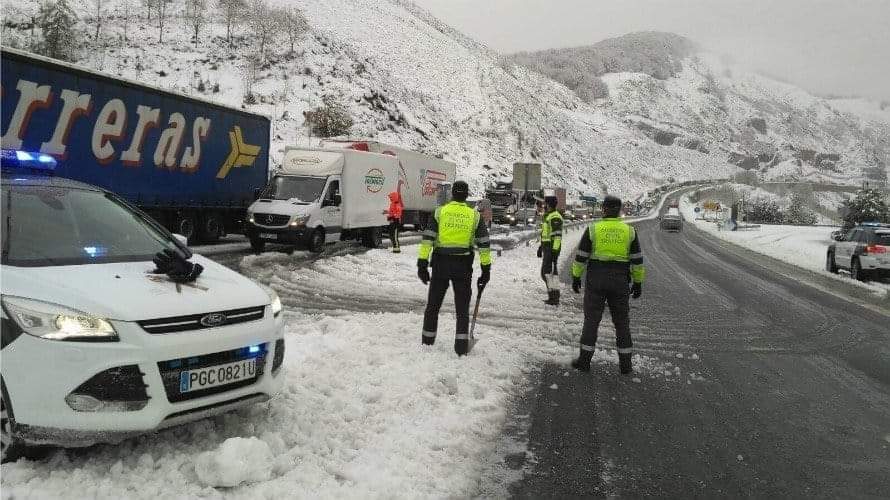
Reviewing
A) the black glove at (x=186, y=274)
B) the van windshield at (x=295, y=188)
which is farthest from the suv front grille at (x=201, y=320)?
the van windshield at (x=295, y=188)

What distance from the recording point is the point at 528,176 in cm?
3028

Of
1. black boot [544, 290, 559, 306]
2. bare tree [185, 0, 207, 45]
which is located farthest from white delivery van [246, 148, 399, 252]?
bare tree [185, 0, 207, 45]

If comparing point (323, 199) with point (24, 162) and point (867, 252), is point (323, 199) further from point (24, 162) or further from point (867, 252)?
point (867, 252)

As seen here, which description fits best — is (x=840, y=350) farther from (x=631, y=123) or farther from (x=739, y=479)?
(x=631, y=123)

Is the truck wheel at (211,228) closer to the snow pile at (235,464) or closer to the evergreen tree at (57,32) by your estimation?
the snow pile at (235,464)

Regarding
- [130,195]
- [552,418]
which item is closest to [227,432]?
[552,418]

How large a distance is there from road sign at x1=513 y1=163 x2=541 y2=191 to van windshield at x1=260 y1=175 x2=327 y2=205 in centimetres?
1475

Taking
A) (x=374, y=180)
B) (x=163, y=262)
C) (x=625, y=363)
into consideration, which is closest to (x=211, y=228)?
(x=374, y=180)

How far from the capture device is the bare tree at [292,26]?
2398 inches

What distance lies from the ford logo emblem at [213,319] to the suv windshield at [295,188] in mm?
12810

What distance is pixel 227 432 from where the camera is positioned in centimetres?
402

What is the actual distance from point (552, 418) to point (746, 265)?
20.0 meters

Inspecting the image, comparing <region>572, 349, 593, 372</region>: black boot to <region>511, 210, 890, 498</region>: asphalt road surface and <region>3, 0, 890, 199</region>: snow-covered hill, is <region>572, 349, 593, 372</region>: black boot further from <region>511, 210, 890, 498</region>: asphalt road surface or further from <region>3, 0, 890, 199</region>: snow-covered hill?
<region>3, 0, 890, 199</region>: snow-covered hill

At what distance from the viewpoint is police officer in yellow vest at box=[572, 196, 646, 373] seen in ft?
21.2
